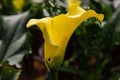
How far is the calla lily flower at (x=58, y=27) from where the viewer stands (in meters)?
0.56

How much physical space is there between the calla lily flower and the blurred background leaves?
228mm

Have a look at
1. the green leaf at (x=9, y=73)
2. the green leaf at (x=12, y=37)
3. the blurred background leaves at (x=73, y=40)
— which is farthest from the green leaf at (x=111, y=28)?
the green leaf at (x=9, y=73)

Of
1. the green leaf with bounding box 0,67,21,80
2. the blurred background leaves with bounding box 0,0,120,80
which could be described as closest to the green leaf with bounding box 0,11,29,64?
the blurred background leaves with bounding box 0,0,120,80

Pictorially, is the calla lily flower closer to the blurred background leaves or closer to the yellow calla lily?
the blurred background leaves

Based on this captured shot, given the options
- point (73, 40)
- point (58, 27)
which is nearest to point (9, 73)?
point (58, 27)

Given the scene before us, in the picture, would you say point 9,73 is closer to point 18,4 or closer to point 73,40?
point 73,40

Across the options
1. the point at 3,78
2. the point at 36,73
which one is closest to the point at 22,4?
the point at 36,73

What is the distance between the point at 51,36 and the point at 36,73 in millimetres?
802

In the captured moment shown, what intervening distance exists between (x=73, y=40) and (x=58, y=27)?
526 mm

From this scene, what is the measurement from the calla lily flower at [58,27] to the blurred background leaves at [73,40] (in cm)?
23

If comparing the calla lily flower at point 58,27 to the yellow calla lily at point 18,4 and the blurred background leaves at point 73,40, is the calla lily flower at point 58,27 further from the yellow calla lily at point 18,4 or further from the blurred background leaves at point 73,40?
the yellow calla lily at point 18,4

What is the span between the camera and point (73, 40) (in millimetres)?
1102

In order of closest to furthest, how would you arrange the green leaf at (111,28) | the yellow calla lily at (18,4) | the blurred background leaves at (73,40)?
the blurred background leaves at (73,40)
the green leaf at (111,28)
the yellow calla lily at (18,4)

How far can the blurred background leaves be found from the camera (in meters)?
0.88
